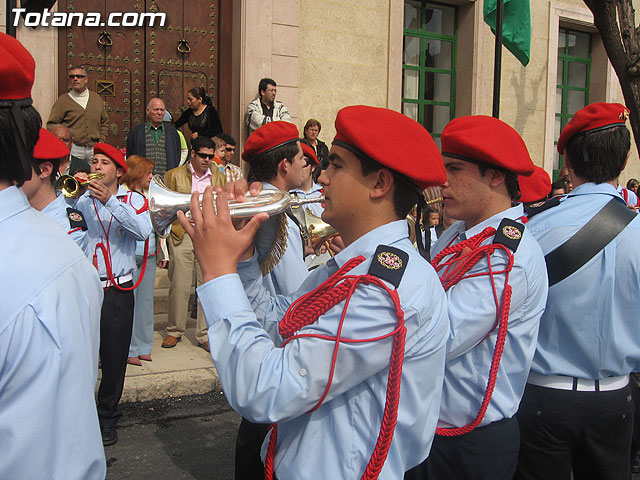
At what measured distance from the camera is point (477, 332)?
2.15m

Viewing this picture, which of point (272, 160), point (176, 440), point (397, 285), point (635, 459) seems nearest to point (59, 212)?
point (176, 440)

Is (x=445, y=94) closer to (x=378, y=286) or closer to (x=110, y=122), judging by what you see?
(x=110, y=122)

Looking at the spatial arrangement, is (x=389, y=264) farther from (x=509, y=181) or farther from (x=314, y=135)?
(x=314, y=135)

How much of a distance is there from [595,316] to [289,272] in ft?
4.42

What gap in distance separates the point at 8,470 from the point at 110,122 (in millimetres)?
8765

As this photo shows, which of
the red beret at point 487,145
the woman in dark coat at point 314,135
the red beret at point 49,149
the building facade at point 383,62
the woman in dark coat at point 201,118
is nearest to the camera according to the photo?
the red beret at point 487,145

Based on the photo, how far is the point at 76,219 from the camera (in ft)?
16.0

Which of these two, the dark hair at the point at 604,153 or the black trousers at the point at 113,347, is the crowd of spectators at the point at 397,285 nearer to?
the dark hair at the point at 604,153

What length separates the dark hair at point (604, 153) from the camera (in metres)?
2.84

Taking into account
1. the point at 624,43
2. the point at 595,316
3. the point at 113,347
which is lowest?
the point at 113,347

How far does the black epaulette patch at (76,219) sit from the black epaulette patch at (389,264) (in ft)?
12.3

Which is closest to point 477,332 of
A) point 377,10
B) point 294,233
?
point 294,233

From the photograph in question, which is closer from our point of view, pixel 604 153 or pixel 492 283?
pixel 492 283

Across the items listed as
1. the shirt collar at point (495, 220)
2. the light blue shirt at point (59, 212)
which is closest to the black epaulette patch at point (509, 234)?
the shirt collar at point (495, 220)
